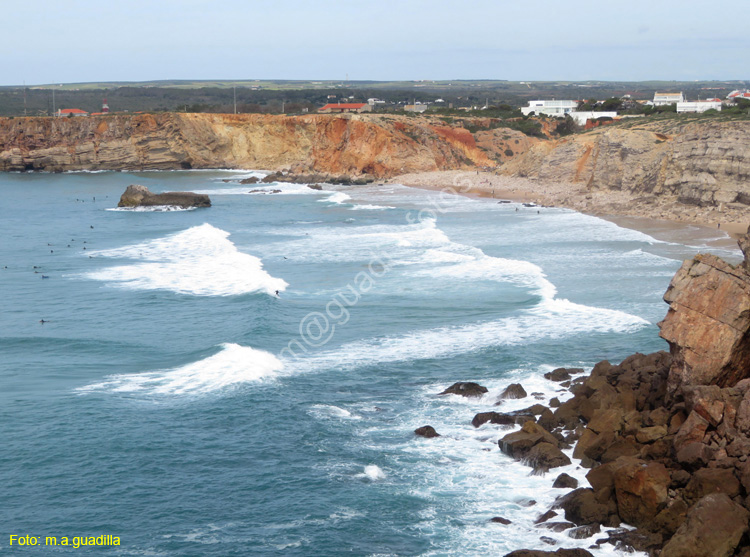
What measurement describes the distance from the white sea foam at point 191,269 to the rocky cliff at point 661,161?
26653 mm

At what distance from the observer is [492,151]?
84.6 metres

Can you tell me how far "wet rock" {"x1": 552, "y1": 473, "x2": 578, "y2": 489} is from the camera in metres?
14.0

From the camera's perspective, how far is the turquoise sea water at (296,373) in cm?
1349

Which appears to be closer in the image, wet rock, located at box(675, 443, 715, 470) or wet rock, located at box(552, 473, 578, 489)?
wet rock, located at box(675, 443, 715, 470)

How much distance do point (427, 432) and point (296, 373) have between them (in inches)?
221

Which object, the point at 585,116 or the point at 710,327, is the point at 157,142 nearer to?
the point at 585,116

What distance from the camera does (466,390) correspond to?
19.0 meters

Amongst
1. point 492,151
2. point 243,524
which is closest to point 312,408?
point 243,524

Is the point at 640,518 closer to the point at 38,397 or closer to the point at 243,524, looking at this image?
the point at 243,524

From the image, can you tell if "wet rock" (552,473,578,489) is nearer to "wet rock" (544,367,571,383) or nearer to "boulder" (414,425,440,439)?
"boulder" (414,425,440,439)

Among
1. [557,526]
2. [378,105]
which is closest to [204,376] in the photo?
[557,526]

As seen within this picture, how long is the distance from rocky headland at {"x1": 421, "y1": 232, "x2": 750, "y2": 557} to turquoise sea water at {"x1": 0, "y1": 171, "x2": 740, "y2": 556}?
0.96 m

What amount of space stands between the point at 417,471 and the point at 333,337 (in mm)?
9925

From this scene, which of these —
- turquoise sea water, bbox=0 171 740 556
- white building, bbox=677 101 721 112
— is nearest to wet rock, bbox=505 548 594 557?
turquoise sea water, bbox=0 171 740 556
